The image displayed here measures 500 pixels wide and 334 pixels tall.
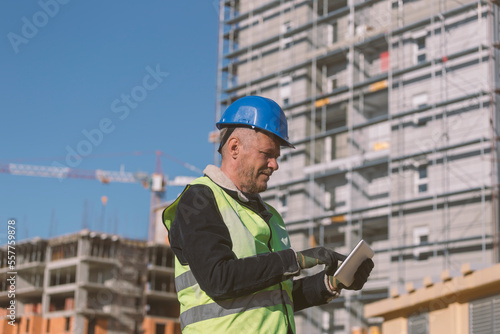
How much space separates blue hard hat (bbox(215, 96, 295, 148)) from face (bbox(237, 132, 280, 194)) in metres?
0.03

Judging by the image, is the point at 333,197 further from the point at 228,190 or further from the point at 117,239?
the point at 228,190

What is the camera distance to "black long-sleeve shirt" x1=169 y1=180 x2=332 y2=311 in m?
2.29

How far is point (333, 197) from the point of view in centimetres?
2842

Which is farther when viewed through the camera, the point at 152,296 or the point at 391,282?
the point at 152,296

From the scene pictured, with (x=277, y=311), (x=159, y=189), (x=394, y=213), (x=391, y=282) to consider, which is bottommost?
(x=277, y=311)

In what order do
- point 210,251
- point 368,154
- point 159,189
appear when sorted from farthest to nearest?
point 159,189 → point 368,154 → point 210,251

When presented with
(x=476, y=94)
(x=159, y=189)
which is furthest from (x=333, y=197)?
(x=159, y=189)

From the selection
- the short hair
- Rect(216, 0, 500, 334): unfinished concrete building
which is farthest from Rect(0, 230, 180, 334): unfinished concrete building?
the short hair

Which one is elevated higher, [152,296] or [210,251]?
[152,296]

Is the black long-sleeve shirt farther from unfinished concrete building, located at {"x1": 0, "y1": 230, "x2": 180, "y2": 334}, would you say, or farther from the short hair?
unfinished concrete building, located at {"x1": 0, "y1": 230, "x2": 180, "y2": 334}

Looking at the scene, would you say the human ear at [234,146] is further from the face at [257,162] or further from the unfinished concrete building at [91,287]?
the unfinished concrete building at [91,287]

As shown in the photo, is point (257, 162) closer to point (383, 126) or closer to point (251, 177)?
point (251, 177)

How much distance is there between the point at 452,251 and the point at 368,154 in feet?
17.1

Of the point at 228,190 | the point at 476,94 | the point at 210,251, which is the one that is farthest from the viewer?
the point at 476,94
